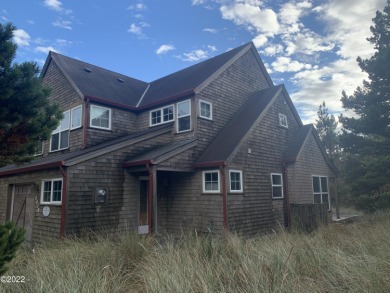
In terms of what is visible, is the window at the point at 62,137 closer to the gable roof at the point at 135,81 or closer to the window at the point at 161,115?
the gable roof at the point at 135,81

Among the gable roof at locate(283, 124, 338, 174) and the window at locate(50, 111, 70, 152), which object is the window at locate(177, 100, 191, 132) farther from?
the window at locate(50, 111, 70, 152)

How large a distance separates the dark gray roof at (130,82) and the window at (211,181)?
4244 millimetres

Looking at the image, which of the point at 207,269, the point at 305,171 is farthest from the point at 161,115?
the point at 207,269

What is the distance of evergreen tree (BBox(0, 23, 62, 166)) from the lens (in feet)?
18.0

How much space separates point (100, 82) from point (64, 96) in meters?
2.35

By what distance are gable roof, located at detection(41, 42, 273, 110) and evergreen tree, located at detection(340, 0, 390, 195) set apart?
20.3 feet

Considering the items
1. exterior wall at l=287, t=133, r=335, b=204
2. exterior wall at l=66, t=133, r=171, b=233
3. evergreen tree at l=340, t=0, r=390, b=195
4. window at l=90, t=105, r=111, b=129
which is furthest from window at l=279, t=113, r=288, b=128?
window at l=90, t=105, r=111, b=129

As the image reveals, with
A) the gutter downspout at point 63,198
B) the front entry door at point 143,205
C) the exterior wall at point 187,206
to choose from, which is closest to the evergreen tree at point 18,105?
the gutter downspout at point 63,198

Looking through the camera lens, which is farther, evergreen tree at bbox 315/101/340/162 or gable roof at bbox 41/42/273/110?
evergreen tree at bbox 315/101/340/162

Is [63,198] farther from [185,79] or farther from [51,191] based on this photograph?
[185,79]

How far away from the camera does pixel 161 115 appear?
15094 millimetres

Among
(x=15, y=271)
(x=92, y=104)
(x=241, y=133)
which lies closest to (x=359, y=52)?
(x=241, y=133)

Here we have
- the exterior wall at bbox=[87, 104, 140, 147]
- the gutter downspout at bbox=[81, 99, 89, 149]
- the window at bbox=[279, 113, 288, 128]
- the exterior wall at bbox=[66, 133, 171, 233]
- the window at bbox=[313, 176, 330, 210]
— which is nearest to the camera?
the exterior wall at bbox=[66, 133, 171, 233]

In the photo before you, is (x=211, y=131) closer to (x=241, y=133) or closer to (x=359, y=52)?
(x=241, y=133)
